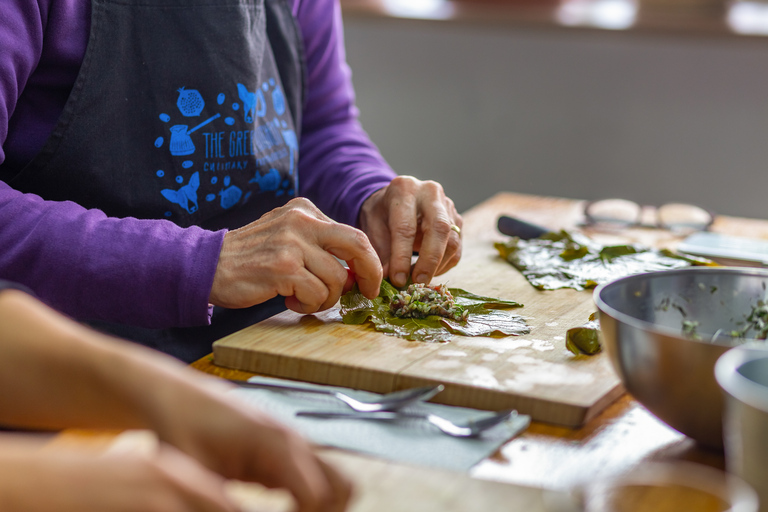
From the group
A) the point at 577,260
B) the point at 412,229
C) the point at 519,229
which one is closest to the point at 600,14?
the point at 519,229

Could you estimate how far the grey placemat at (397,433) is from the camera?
70cm

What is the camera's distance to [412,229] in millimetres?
1260

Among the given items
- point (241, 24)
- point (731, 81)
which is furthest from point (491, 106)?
point (241, 24)

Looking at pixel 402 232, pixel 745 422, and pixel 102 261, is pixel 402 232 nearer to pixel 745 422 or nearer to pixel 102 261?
pixel 102 261

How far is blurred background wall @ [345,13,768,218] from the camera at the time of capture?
2842 mm

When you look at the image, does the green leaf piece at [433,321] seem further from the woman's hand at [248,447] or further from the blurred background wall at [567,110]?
the blurred background wall at [567,110]

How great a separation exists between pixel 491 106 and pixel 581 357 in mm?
2356

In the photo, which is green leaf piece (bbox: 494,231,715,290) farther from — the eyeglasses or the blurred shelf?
the blurred shelf

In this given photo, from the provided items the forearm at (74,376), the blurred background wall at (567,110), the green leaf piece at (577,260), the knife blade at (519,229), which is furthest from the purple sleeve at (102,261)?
the blurred background wall at (567,110)

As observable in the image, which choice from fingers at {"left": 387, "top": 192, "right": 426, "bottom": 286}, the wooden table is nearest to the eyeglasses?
fingers at {"left": 387, "top": 192, "right": 426, "bottom": 286}

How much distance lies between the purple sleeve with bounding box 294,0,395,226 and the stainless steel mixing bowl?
0.70 metres

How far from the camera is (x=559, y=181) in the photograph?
124 inches

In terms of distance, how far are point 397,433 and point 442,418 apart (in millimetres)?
60

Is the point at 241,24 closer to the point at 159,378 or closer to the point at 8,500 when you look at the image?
the point at 159,378
